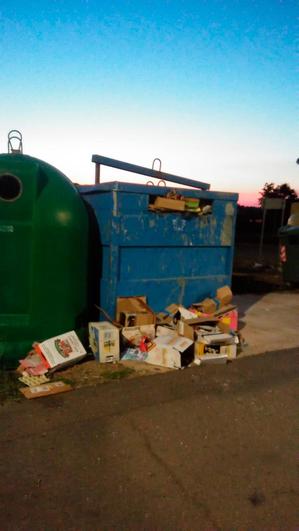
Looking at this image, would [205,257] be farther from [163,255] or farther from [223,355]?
[223,355]

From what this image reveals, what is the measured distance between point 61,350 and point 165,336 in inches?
44.9

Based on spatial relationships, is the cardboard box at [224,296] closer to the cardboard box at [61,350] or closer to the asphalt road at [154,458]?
the asphalt road at [154,458]

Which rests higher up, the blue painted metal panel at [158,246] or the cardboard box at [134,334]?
the blue painted metal panel at [158,246]

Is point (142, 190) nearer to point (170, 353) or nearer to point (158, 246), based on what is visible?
point (158, 246)

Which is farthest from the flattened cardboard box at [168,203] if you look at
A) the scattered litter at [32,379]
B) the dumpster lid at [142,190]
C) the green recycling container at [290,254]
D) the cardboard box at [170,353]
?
the green recycling container at [290,254]

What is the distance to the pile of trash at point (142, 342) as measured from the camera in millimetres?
3713

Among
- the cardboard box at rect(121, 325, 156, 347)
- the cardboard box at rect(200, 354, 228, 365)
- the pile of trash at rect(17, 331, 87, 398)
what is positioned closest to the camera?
the pile of trash at rect(17, 331, 87, 398)

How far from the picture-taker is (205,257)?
5.34 metres

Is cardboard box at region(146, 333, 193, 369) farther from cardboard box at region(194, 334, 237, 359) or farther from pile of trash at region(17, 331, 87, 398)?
pile of trash at region(17, 331, 87, 398)

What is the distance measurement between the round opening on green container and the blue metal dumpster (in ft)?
3.41

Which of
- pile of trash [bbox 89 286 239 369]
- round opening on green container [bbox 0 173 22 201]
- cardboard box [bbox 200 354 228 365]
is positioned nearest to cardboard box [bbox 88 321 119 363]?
pile of trash [bbox 89 286 239 369]

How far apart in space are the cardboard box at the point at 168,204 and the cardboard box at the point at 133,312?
1.09 metres

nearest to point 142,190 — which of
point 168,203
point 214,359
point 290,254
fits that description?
point 168,203

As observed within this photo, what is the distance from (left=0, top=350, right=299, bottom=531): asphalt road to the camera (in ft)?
6.72
